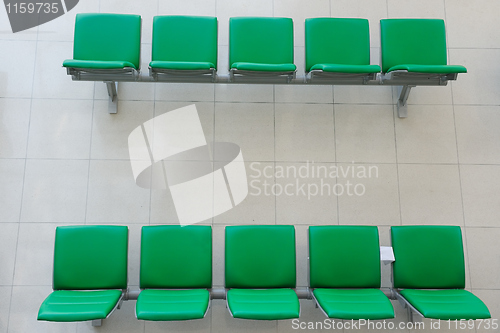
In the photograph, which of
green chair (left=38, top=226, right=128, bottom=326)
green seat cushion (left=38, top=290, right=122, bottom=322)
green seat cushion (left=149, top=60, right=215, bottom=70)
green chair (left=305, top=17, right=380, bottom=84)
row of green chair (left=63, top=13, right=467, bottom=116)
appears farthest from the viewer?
green chair (left=305, top=17, right=380, bottom=84)

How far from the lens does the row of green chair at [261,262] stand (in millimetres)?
2969

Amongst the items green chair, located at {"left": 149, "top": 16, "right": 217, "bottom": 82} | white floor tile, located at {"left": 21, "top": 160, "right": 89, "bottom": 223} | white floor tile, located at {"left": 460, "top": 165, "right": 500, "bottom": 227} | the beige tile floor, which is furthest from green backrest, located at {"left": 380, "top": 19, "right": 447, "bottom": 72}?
white floor tile, located at {"left": 21, "top": 160, "right": 89, "bottom": 223}

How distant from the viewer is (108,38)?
3.42 meters

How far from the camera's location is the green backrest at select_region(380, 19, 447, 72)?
348 centimetres

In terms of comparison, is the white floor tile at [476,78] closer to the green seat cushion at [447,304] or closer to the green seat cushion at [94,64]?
Result: the green seat cushion at [447,304]

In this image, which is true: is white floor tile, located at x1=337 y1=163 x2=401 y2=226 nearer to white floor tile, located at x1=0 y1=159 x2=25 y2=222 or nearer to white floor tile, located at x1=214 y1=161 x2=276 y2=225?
white floor tile, located at x1=214 y1=161 x2=276 y2=225

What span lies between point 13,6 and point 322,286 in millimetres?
3690

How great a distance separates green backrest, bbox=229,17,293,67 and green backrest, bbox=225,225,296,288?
4.63 ft

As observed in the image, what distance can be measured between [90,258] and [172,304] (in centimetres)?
76

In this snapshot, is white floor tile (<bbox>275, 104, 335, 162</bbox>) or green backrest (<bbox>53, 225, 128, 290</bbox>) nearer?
green backrest (<bbox>53, 225, 128, 290</bbox>)

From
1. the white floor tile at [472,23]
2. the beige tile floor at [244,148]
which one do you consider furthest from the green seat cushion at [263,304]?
the white floor tile at [472,23]

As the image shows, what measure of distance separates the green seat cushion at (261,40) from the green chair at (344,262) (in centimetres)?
147

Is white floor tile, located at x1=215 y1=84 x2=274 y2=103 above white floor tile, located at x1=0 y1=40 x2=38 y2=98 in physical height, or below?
below

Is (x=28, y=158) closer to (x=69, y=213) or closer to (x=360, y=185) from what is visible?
(x=69, y=213)
